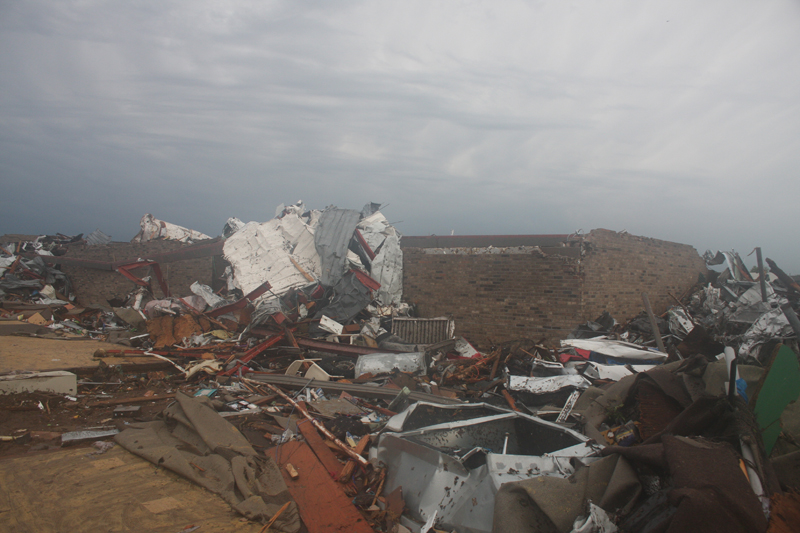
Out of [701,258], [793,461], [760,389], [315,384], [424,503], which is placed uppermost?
[701,258]

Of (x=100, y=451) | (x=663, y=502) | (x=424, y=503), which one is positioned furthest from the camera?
(x=100, y=451)

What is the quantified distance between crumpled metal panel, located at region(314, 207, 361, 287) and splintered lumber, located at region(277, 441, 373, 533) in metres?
6.59

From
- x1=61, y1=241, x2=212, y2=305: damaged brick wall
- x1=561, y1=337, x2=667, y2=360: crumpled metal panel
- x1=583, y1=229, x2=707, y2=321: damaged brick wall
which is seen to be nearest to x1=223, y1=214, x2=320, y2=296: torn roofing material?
x1=61, y1=241, x2=212, y2=305: damaged brick wall

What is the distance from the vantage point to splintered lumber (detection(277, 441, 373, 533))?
3.34 meters

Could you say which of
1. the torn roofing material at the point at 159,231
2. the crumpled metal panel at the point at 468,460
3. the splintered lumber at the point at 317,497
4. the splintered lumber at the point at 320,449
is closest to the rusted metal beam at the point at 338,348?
the splintered lumber at the point at 320,449

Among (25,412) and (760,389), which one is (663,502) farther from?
(25,412)

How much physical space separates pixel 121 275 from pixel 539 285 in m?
12.2

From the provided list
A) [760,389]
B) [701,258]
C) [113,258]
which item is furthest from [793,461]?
[113,258]

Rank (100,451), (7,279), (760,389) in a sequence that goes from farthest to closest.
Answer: (7,279), (100,451), (760,389)

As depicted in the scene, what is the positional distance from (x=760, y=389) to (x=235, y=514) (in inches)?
163

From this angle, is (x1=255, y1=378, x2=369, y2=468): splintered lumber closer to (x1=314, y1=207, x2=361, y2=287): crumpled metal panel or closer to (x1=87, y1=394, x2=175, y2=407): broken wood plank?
(x1=87, y1=394, x2=175, y2=407): broken wood plank

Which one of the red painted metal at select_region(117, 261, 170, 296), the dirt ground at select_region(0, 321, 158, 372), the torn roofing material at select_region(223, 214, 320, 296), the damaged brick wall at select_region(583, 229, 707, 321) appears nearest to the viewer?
the dirt ground at select_region(0, 321, 158, 372)

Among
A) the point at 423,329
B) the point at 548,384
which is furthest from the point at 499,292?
the point at 548,384

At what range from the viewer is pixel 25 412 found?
5.07 meters
